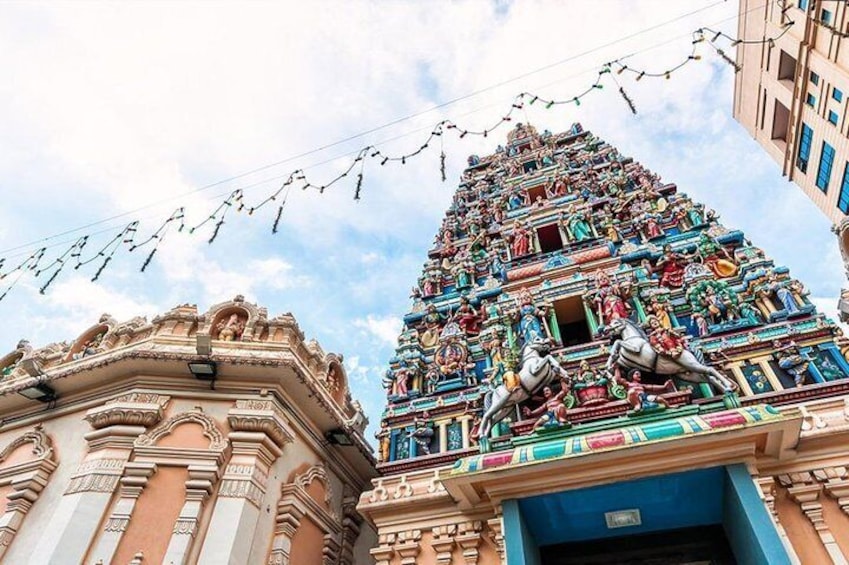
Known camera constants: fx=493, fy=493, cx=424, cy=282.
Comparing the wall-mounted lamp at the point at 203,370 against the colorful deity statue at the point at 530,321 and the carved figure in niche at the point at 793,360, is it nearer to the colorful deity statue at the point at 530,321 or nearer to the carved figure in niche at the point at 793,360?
the colorful deity statue at the point at 530,321

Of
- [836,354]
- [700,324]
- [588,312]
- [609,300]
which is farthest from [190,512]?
[836,354]

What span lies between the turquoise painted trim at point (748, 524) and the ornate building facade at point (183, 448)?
295 inches

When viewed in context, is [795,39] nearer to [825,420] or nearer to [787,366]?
[787,366]

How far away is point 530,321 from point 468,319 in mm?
1880

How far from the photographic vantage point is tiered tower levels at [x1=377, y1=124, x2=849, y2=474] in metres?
9.17

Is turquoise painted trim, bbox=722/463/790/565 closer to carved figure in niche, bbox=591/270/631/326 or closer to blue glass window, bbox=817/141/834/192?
carved figure in niche, bbox=591/270/631/326

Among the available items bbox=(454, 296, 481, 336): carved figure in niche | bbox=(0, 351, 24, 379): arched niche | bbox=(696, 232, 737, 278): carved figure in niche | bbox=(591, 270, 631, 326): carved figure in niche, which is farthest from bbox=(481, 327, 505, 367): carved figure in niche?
bbox=(0, 351, 24, 379): arched niche

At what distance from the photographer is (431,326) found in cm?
1355

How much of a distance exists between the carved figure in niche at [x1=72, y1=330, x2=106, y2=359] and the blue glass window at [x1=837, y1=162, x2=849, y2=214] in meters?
27.5

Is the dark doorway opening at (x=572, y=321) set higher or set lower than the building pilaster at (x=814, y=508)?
higher

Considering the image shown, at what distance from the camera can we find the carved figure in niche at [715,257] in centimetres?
1154

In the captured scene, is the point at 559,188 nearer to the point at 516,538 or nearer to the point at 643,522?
the point at 643,522

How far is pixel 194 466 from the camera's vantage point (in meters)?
8.97

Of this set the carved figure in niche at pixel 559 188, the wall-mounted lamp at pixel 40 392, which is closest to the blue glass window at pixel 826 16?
the carved figure in niche at pixel 559 188
